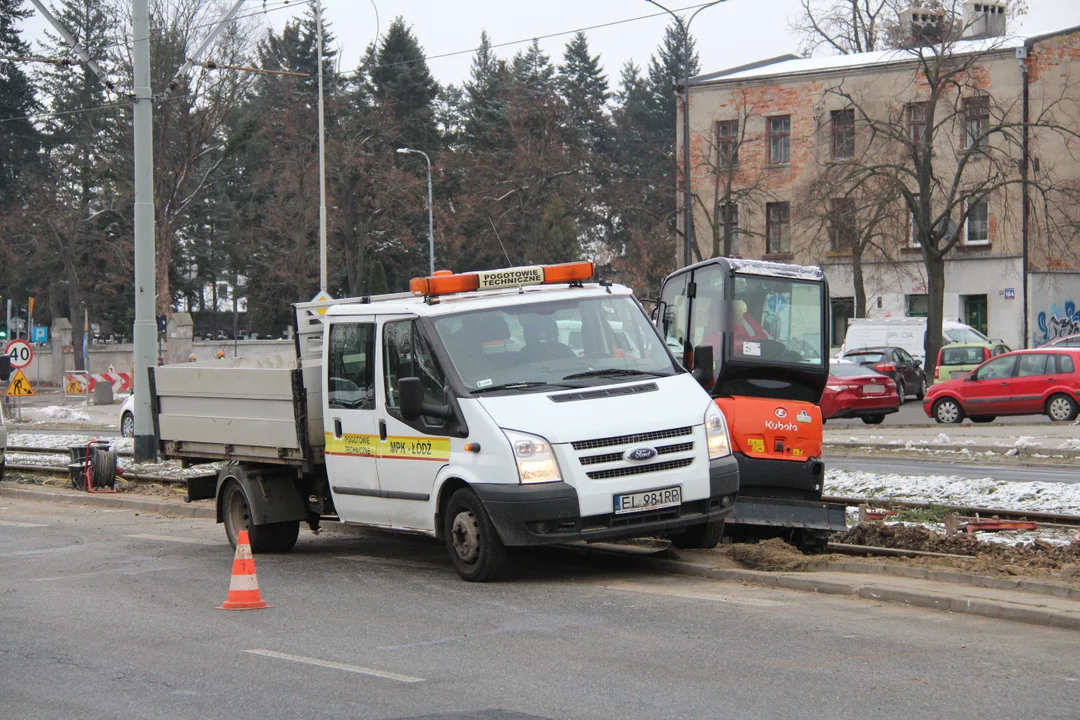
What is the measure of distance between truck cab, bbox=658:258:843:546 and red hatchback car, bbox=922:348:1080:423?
52.0 ft

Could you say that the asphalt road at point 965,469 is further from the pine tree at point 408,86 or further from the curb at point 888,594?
the pine tree at point 408,86

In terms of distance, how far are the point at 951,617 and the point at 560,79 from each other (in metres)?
81.1

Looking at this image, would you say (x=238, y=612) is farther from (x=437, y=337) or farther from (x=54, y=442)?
(x=54, y=442)

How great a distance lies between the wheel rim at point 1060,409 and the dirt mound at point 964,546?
→ 52.5 ft

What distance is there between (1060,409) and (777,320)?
54.0 ft

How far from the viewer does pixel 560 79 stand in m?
87.1

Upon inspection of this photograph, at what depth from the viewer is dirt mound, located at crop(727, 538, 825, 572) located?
397 inches

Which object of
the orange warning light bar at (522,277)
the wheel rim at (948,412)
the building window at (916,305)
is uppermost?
the building window at (916,305)

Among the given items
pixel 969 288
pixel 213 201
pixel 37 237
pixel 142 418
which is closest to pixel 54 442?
pixel 142 418

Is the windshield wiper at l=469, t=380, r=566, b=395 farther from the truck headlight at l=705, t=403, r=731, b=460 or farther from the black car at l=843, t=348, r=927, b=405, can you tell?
the black car at l=843, t=348, r=927, b=405

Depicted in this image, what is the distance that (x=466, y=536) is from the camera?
995 cm

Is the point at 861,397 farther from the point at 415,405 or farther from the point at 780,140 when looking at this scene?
the point at 780,140

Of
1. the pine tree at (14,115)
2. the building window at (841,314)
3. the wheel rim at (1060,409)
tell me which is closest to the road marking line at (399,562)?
the wheel rim at (1060,409)

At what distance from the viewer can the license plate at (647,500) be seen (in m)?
9.49
